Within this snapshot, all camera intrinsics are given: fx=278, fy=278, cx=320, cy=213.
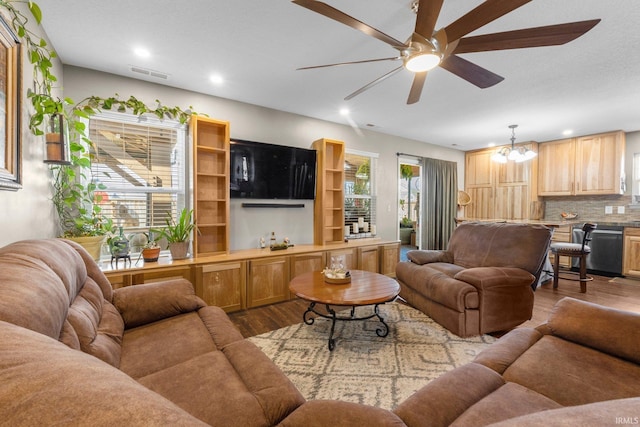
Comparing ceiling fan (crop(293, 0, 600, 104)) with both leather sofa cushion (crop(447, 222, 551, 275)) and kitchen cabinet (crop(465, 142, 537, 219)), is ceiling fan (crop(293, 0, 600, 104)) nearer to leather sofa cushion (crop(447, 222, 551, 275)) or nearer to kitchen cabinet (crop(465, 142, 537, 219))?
leather sofa cushion (crop(447, 222, 551, 275))

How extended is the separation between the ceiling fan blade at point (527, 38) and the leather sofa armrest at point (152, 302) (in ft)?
8.04

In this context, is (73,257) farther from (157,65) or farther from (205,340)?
(157,65)

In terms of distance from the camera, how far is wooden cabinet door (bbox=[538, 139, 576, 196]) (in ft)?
17.5

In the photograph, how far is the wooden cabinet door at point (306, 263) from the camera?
356 cm

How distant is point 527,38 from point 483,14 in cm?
39

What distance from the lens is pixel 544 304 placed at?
11.1 ft

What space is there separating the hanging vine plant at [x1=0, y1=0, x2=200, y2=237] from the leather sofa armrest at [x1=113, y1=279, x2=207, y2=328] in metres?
1.17

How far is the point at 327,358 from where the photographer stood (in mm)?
2166

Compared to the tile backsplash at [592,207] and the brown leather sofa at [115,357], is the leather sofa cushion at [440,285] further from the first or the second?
the tile backsplash at [592,207]

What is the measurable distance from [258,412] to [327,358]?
132 cm

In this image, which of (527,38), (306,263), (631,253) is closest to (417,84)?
(527,38)

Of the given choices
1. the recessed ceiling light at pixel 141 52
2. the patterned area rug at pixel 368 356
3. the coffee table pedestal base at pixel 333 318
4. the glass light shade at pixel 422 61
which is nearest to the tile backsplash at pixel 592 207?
the patterned area rug at pixel 368 356

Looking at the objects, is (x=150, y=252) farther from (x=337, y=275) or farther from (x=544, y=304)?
(x=544, y=304)

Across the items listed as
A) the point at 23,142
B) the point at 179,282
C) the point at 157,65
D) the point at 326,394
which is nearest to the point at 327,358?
the point at 326,394
